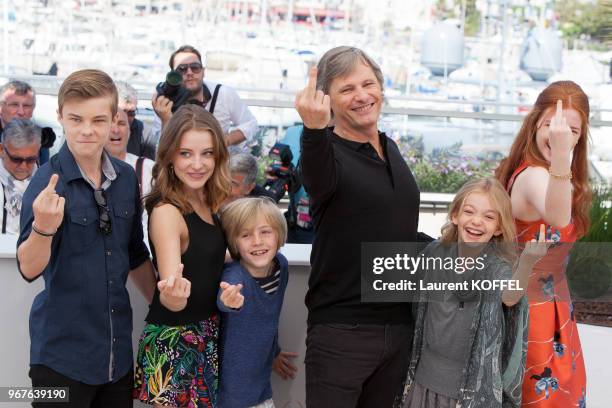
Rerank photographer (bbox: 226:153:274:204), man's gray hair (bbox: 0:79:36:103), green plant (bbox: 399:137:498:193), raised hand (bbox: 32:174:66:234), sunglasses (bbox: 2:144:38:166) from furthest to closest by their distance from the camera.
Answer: green plant (bbox: 399:137:498:193) → man's gray hair (bbox: 0:79:36:103) → sunglasses (bbox: 2:144:38:166) → photographer (bbox: 226:153:274:204) → raised hand (bbox: 32:174:66:234)

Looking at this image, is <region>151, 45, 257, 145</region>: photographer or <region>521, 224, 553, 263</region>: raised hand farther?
<region>151, 45, 257, 145</region>: photographer

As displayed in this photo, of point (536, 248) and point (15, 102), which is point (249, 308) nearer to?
point (536, 248)

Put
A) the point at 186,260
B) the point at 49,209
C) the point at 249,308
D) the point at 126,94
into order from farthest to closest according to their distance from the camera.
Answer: the point at 126,94
the point at 249,308
the point at 186,260
the point at 49,209

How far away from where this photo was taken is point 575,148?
9.68 feet

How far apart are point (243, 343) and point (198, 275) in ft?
0.93

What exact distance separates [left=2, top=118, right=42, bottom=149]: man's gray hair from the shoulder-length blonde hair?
2458 mm

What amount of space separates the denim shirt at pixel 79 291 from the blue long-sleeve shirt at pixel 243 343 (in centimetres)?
36

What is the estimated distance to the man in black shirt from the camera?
101 inches

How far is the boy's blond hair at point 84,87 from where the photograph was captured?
99.8 inches

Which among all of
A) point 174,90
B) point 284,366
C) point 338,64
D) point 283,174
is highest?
point 338,64

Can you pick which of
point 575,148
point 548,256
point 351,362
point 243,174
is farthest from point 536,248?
point 243,174

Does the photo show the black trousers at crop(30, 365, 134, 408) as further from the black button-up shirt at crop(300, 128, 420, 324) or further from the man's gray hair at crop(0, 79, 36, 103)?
the man's gray hair at crop(0, 79, 36, 103)

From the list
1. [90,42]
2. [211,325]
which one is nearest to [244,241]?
[211,325]

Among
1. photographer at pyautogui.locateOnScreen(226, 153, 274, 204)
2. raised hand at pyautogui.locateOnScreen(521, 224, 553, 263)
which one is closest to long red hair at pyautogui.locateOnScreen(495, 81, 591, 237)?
raised hand at pyautogui.locateOnScreen(521, 224, 553, 263)
